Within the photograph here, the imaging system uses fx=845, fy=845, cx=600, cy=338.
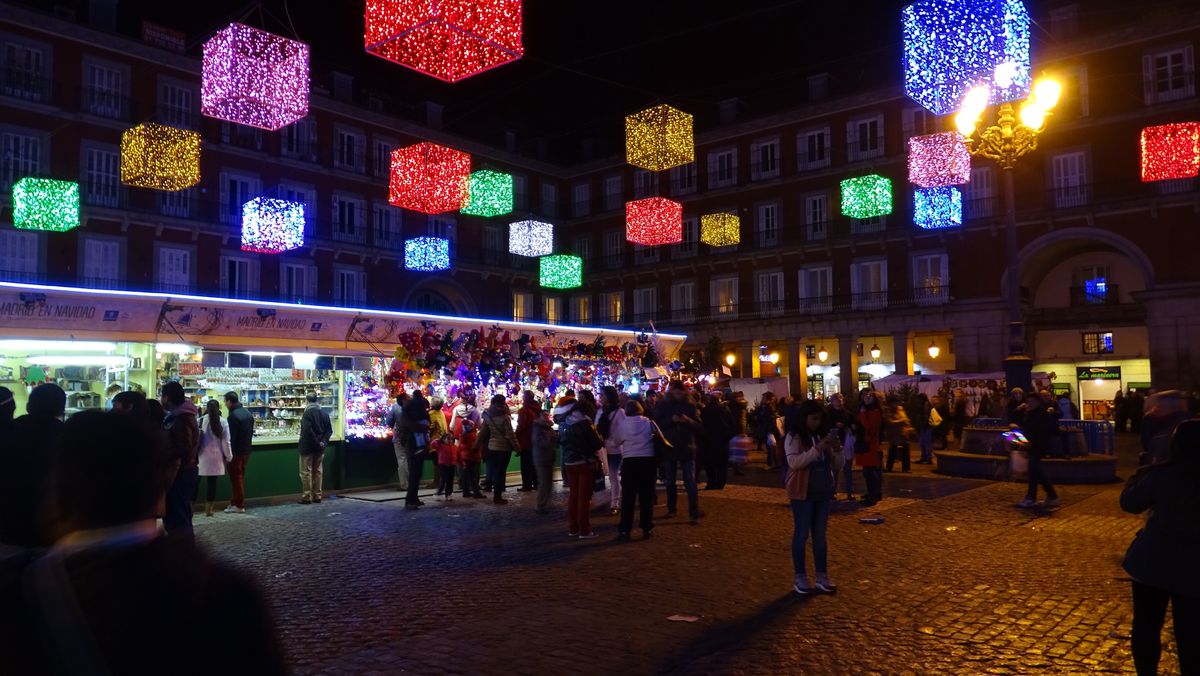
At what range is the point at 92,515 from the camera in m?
1.70

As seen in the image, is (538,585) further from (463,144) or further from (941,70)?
(463,144)

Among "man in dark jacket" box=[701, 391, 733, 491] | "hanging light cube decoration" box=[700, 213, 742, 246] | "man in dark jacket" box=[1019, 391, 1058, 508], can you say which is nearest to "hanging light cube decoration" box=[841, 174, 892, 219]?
"hanging light cube decoration" box=[700, 213, 742, 246]

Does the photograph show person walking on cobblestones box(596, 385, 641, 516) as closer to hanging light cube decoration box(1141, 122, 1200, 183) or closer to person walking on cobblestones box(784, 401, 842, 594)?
person walking on cobblestones box(784, 401, 842, 594)

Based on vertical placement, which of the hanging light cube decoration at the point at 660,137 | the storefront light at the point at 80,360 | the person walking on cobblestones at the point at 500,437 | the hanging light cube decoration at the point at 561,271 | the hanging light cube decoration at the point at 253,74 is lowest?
the person walking on cobblestones at the point at 500,437

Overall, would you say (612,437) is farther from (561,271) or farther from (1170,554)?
(561,271)

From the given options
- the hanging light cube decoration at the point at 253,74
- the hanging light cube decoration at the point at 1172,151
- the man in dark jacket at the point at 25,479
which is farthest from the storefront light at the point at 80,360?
the hanging light cube decoration at the point at 1172,151

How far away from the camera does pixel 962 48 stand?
8.76 m

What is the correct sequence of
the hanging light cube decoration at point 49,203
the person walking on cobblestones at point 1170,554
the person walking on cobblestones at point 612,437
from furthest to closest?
the hanging light cube decoration at point 49,203 → the person walking on cobblestones at point 612,437 → the person walking on cobblestones at point 1170,554

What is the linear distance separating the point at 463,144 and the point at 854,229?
16.9m

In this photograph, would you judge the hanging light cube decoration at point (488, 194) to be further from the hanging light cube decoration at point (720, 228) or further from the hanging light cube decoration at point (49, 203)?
the hanging light cube decoration at point (720, 228)

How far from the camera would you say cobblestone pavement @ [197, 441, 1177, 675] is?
4.89 m

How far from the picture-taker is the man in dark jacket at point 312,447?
11977mm

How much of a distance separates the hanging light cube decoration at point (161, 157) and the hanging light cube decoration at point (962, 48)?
12268 mm

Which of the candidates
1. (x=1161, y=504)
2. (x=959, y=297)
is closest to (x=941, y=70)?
(x=1161, y=504)
